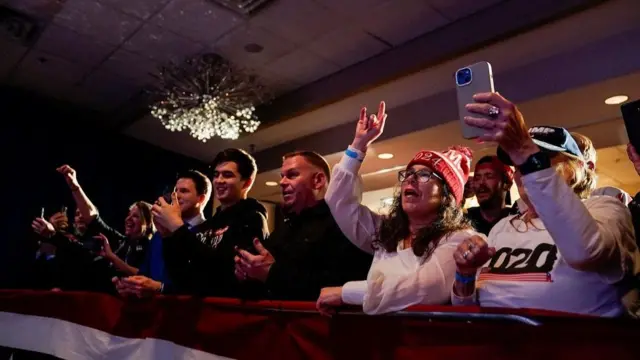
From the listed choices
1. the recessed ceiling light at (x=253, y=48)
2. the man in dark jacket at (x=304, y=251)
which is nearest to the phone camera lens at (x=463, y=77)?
the man in dark jacket at (x=304, y=251)

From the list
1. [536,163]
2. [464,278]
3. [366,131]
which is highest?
[366,131]

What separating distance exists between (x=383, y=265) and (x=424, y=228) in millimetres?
177

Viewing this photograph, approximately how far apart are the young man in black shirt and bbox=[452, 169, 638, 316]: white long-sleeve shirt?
120 centimetres

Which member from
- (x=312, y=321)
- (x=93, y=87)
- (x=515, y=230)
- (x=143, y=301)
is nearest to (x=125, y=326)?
(x=143, y=301)

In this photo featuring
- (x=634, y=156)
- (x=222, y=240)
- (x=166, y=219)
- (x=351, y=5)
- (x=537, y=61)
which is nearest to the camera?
(x=634, y=156)

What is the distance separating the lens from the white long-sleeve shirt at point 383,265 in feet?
4.18

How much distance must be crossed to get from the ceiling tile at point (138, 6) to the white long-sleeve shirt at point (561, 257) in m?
3.04

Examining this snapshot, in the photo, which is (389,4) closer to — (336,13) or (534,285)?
(336,13)

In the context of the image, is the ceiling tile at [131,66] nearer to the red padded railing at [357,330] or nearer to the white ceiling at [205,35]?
the white ceiling at [205,35]

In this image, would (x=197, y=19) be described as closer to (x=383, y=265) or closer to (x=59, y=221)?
(x=59, y=221)

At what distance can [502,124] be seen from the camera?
1066mm

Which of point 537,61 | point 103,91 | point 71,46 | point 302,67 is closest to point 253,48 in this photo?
point 302,67

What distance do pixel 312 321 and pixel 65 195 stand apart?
500cm

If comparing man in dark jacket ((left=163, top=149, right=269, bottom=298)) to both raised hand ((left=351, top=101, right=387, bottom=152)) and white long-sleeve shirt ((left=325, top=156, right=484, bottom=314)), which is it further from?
raised hand ((left=351, top=101, right=387, bottom=152))
